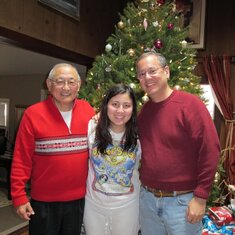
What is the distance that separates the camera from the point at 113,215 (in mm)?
1536

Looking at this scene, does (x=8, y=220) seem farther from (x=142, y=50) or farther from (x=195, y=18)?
(x=195, y=18)

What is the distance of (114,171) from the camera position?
1.53 metres

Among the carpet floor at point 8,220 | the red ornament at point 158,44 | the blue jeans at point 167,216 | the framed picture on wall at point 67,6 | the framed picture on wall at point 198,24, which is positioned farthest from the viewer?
the framed picture on wall at point 198,24

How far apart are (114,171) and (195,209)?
47 cm

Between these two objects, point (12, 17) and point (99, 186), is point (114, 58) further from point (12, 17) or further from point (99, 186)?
point (99, 186)

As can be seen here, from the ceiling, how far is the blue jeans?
283 centimetres

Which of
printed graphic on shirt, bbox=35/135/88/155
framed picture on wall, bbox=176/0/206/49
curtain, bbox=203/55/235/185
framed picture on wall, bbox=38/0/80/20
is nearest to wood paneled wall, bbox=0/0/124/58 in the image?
framed picture on wall, bbox=38/0/80/20

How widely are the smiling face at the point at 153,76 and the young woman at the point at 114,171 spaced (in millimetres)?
155

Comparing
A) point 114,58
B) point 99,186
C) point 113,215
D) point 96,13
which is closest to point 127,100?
point 99,186

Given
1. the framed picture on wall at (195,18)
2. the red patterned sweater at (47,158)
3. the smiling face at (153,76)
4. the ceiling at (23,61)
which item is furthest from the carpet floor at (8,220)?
the framed picture on wall at (195,18)

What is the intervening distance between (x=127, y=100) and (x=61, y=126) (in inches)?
15.8

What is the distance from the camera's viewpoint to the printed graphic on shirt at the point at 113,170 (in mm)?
1530

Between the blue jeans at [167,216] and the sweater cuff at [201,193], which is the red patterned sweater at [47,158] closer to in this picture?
the blue jeans at [167,216]

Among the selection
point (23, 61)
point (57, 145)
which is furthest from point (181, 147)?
point (23, 61)
